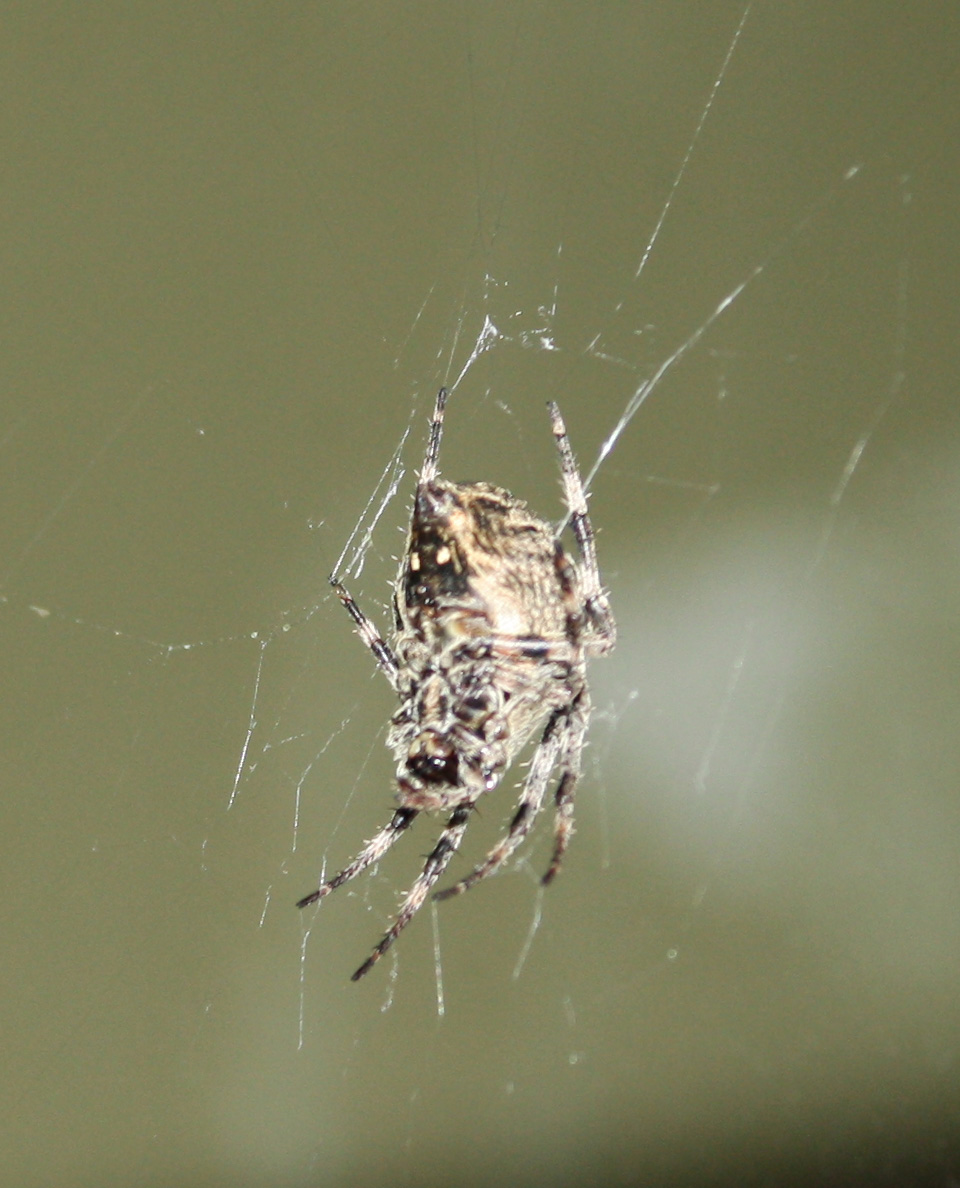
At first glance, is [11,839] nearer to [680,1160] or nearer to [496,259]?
[496,259]

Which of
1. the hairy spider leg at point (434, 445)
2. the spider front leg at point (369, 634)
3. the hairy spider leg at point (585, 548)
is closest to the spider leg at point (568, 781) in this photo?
the hairy spider leg at point (585, 548)

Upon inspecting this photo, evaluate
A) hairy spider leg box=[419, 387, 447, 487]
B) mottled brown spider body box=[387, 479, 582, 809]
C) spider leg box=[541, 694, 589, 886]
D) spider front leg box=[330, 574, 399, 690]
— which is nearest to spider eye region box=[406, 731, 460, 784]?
mottled brown spider body box=[387, 479, 582, 809]

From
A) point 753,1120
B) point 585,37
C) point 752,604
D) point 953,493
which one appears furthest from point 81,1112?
point 953,493

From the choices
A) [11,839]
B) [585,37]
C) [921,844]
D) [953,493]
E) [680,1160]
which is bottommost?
[680,1160]

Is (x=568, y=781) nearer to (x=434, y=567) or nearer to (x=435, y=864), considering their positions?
(x=435, y=864)

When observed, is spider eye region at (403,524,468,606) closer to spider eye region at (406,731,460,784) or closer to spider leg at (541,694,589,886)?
spider eye region at (406,731,460,784)

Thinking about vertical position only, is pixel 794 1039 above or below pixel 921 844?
below
